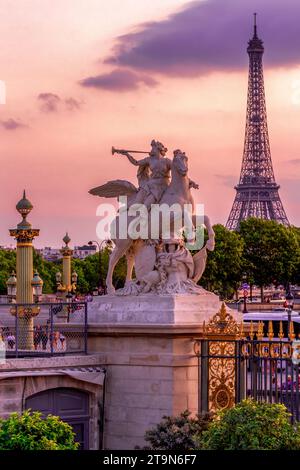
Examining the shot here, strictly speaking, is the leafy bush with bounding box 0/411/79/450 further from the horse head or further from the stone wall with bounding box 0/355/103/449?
the horse head

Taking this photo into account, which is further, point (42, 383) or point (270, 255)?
point (270, 255)

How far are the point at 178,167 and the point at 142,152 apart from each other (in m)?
0.88

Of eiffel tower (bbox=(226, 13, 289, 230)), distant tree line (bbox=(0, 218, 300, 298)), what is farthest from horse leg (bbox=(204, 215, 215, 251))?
eiffel tower (bbox=(226, 13, 289, 230))

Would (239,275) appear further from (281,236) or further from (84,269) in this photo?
(84,269)

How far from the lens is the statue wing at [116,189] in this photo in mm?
20391

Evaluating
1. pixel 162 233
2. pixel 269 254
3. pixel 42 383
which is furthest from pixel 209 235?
pixel 269 254

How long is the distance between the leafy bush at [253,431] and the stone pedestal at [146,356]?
3.17 metres

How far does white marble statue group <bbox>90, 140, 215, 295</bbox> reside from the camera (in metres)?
19.5

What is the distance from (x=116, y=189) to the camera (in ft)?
67.4

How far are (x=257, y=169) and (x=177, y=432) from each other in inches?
5066

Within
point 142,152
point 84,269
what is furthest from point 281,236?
point 142,152

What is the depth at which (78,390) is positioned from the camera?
63.7ft

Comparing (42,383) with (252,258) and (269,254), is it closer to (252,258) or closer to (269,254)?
(252,258)

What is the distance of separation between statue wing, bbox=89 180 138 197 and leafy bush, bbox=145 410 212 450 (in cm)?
401
